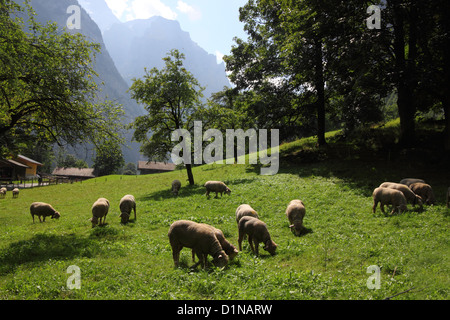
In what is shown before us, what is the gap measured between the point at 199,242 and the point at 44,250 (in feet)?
24.2

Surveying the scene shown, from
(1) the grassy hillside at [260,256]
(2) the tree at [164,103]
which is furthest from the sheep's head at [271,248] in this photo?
(2) the tree at [164,103]

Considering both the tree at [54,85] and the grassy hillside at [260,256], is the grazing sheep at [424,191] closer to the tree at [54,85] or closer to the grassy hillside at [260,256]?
the grassy hillside at [260,256]

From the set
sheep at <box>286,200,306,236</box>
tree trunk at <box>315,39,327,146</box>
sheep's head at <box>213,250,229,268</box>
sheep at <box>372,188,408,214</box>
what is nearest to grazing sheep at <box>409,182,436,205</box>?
sheep at <box>372,188,408,214</box>

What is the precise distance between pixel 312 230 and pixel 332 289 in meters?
6.08

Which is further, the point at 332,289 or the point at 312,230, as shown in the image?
the point at 312,230

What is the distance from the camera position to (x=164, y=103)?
31.8 meters

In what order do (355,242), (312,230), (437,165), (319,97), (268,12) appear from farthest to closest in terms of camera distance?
1. (268,12)
2. (319,97)
3. (437,165)
4. (312,230)
5. (355,242)

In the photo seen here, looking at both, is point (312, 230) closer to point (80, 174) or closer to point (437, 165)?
point (437, 165)

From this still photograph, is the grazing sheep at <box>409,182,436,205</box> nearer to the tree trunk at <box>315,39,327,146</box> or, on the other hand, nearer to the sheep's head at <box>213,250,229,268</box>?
the sheep's head at <box>213,250,229,268</box>

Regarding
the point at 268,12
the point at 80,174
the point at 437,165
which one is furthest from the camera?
the point at 80,174

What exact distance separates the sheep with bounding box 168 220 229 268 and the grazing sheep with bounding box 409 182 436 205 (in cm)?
1361

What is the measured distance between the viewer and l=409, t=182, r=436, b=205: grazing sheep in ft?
50.7

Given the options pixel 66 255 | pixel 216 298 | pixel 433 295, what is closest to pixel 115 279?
pixel 216 298

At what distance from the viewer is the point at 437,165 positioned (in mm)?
22281
